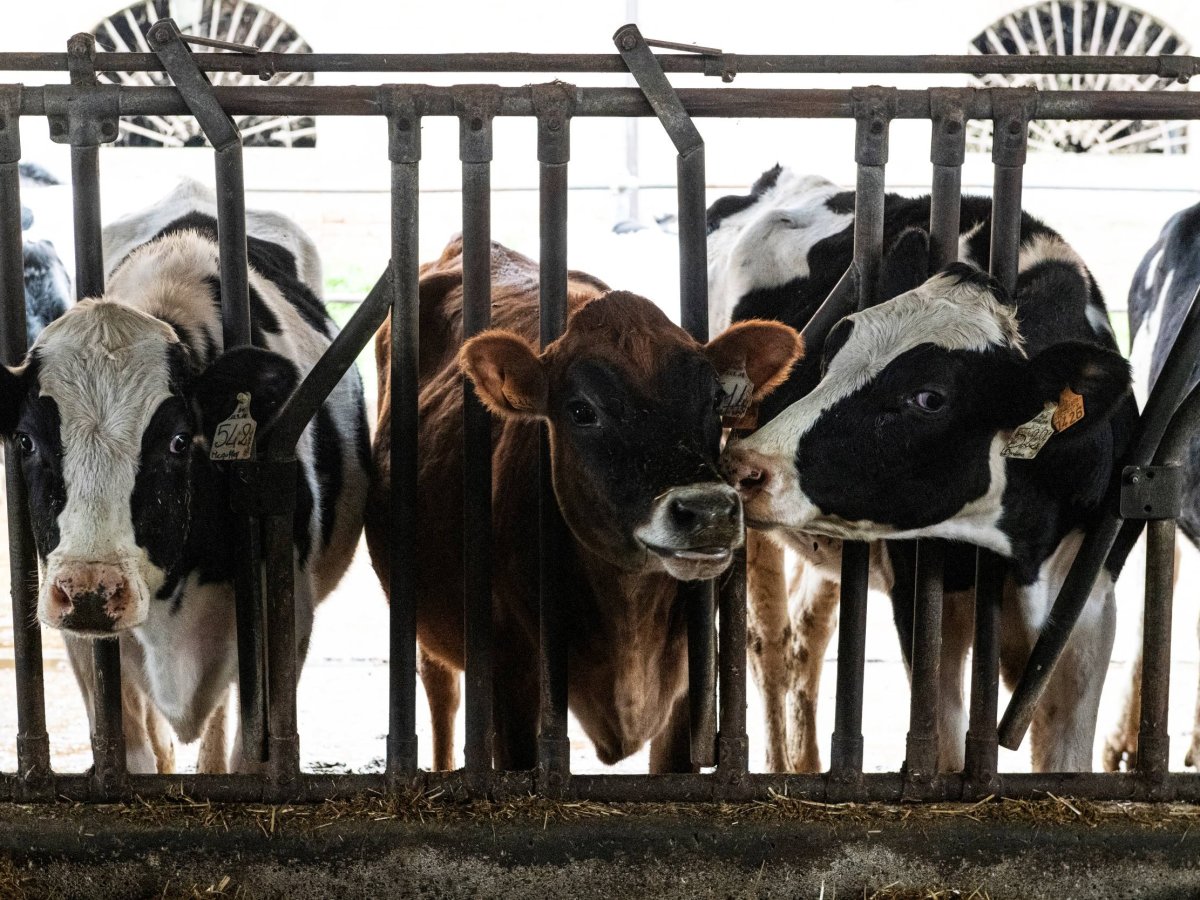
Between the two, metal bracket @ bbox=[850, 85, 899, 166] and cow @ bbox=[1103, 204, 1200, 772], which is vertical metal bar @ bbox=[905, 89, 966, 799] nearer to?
metal bracket @ bbox=[850, 85, 899, 166]

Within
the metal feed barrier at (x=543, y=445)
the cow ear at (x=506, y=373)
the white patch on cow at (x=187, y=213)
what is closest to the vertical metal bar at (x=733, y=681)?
the metal feed barrier at (x=543, y=445)

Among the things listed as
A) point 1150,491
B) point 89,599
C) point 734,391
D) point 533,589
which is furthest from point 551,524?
point 1150,491

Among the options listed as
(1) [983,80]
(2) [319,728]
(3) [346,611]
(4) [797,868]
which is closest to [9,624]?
(3) [346,611]

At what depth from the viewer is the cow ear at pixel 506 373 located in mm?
3480

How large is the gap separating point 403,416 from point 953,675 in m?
1.79

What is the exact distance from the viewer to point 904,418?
3.54m

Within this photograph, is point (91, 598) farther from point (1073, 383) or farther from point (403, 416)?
point (1073, 383)

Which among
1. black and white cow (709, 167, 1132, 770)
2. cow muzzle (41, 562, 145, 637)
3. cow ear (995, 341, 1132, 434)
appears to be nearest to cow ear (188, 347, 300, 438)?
cow muzzle (41, 562, 145, 637)

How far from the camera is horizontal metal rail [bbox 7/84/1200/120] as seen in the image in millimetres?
3539

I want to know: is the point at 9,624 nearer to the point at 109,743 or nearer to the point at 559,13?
the point at 109,743

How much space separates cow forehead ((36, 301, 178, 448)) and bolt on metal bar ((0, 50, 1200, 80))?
632 millimetres

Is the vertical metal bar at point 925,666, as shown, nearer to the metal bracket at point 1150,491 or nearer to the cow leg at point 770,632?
the metal bracket at point 1150,491

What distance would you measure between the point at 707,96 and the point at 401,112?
769 millimetres

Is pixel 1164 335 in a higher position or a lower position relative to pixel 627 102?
lower
